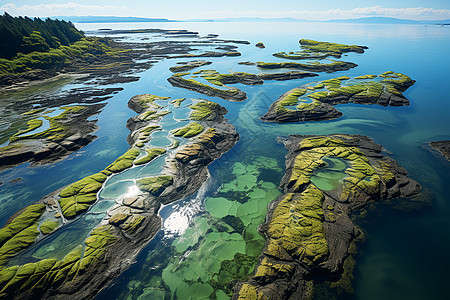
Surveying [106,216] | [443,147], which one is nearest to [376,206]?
[443,147]

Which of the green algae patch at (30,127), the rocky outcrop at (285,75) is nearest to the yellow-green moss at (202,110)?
the green algae patch at (30,127)

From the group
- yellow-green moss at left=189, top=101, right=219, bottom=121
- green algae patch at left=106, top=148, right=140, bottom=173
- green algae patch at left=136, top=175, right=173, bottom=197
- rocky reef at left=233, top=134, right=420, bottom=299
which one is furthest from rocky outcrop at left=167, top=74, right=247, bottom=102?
green algae patch at left=136, top=175, right=173, bottom=197

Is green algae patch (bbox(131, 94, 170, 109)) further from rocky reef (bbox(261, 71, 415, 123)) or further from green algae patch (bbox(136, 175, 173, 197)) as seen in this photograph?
green algae patch (bbox(136, 175, 173, 197))

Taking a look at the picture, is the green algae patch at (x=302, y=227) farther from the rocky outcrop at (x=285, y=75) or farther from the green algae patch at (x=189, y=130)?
the rocky outcrop at (x=285, y=75)

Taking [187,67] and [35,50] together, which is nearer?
[35,50]

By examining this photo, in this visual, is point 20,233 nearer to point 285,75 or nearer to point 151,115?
point 151,115

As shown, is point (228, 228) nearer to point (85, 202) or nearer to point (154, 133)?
point (85, 202)

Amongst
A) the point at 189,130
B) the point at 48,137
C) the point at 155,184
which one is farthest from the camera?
the point at 189,130

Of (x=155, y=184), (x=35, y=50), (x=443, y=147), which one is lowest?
(x=443, y=147)
